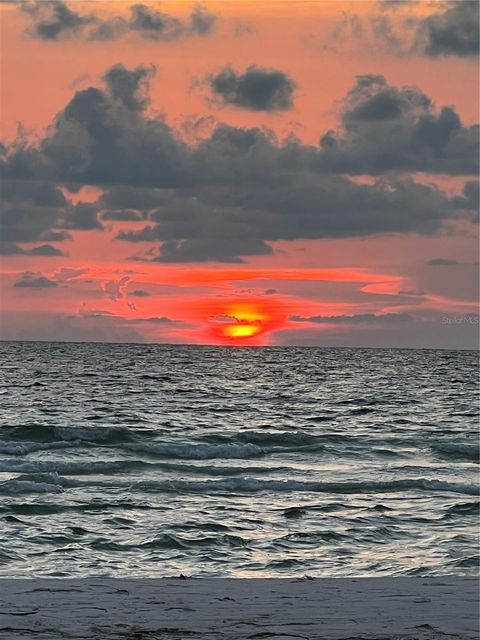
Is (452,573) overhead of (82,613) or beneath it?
beneath

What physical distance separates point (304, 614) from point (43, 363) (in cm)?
9428

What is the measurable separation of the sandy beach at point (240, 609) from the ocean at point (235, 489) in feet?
12.8

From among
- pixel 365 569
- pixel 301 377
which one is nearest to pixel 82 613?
pixel 365 569

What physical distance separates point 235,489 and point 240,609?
12.5m

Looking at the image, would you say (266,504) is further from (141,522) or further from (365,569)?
(365,569)

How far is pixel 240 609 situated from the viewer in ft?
27.5

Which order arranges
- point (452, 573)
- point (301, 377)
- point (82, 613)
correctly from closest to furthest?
point (82, 613)
point (452, 573)
point (301, 377)

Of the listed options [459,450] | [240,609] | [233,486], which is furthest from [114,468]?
[240,609]

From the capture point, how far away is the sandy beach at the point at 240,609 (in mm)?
7555

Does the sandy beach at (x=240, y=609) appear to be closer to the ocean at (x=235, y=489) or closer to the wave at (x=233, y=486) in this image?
the ocean at (x=235, y=489)

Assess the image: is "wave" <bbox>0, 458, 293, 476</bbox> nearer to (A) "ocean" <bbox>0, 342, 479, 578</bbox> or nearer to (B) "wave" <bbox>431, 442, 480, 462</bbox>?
(A) "ocean" <bbox>0, 342, 479, 578</bbox>

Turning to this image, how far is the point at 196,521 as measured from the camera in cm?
1684

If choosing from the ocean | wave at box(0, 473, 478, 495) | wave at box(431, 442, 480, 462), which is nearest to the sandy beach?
the ocean

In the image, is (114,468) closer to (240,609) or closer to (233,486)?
(233,486)
